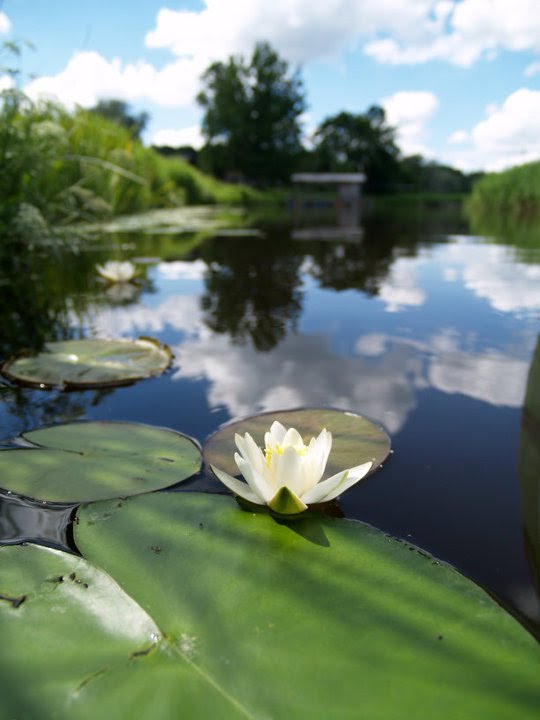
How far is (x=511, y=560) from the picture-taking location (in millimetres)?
619

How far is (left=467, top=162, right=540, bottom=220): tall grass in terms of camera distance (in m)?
9.99

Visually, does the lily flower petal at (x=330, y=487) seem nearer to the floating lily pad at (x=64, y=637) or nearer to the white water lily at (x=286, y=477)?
the white water lily at (x=286, y=477)

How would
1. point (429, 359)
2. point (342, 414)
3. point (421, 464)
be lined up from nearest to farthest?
point (421, 464), point (342, 414), point (429, 359)

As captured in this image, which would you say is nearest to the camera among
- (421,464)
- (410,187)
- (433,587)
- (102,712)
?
(102,712)

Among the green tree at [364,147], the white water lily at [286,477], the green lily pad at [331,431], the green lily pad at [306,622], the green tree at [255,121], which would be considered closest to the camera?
the green lily pad at [306,622]

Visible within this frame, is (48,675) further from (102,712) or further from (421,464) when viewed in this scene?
(421,464)

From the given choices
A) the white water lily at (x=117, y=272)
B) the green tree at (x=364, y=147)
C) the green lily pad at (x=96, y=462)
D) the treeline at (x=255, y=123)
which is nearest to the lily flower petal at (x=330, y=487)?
the green lily pad at (x=96, y=462)

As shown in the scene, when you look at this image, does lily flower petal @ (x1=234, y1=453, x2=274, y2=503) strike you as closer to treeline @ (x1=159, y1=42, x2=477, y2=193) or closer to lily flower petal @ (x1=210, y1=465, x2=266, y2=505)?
lily flower petal @ (x1=210, y1=465, x2=266, y2=505)

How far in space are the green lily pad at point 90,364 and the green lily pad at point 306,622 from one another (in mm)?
624

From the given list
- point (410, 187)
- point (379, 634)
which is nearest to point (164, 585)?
point (379, 634)

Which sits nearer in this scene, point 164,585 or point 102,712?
point 102,712

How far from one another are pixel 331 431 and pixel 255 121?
2791 centimetres

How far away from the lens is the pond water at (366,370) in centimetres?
71

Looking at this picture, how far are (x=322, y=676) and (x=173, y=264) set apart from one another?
326 cm
